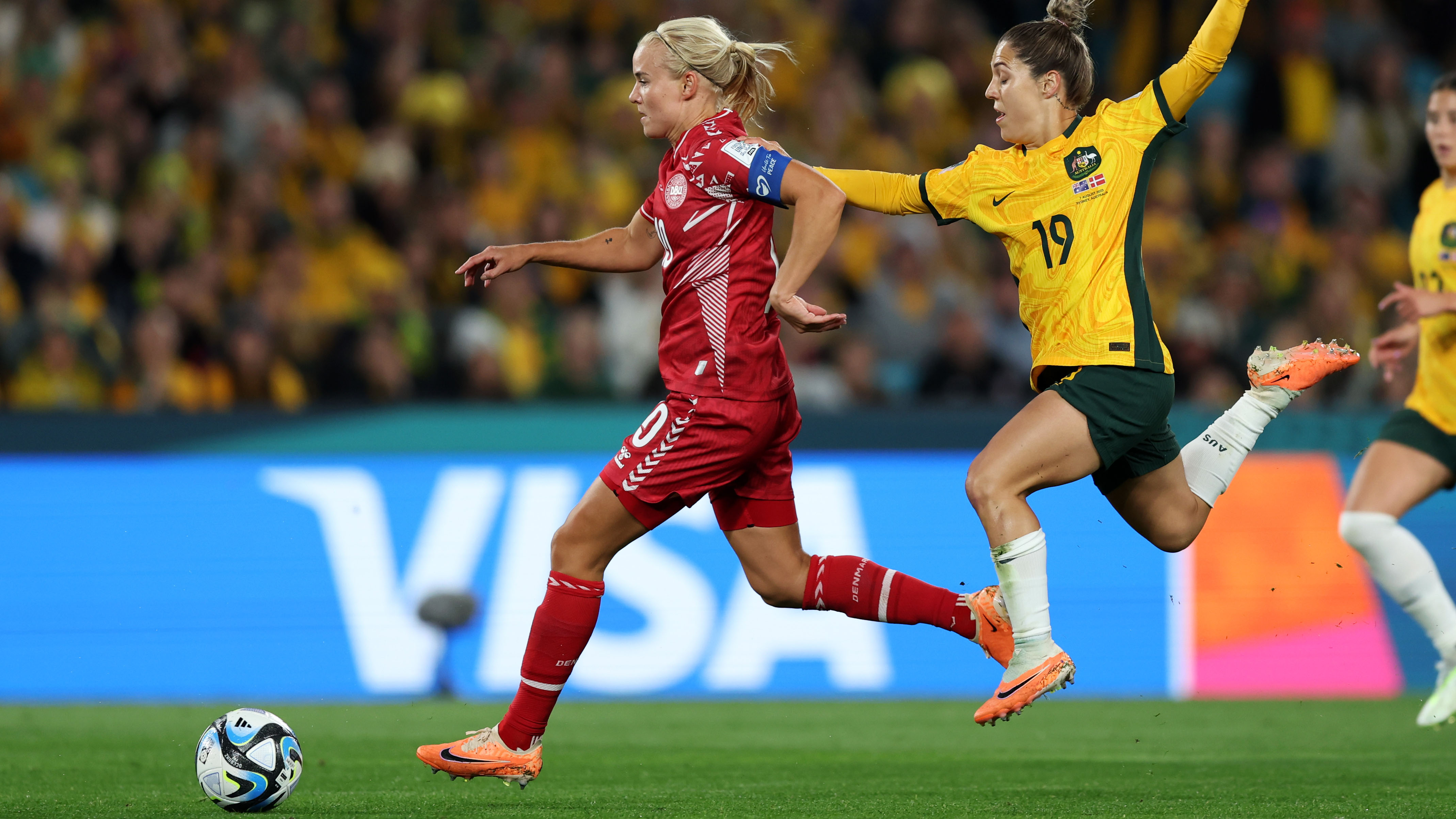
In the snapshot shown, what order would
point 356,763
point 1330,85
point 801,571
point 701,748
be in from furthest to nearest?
point 1330,85
point 701,748
point 356,763
point 801,571

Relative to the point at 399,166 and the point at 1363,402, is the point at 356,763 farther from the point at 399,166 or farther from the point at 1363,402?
the point at 1363,402

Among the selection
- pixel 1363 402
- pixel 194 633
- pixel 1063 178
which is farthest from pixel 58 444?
pixel 1363 402

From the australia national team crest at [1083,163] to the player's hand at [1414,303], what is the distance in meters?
1.78

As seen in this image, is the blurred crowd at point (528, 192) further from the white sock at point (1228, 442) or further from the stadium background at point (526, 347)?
the white sock at point (1228, 442)

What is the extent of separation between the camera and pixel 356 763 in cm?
658

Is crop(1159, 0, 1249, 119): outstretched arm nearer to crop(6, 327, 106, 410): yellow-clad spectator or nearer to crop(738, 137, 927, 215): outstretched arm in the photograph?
crop(738, 137, 927, 215): outstretched arm

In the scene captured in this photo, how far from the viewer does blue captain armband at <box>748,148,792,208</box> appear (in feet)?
16.6

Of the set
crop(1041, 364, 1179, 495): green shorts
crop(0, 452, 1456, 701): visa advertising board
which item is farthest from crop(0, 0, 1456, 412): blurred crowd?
crop(1041, 364, 1179, 495): green shorts

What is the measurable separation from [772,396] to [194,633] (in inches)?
203

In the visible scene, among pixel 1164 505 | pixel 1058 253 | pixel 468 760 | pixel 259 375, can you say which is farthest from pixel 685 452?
pixel 259 375

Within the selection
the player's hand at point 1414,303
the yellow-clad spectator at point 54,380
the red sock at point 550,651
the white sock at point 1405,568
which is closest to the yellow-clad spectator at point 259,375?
the yellow-clad spectator at point 54,380

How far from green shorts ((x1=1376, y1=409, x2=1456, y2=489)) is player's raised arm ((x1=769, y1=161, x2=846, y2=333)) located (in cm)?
356

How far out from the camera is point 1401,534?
24.1 feet

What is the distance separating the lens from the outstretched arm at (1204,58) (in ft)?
17.0
